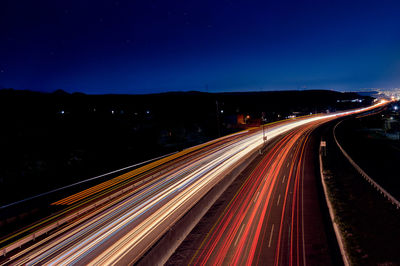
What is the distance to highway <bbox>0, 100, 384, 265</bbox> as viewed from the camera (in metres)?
11.5

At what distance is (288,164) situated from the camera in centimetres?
2994

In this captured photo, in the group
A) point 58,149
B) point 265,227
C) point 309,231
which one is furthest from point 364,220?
point 58,149

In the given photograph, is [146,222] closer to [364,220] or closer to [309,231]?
[309,231]

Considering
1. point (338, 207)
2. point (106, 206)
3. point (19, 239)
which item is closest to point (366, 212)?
point (338, 207)

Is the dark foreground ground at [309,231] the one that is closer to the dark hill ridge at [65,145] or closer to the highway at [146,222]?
the highway at [146,222]

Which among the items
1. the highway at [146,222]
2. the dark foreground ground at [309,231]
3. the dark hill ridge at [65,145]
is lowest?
the dark foreground ground at [309,231]

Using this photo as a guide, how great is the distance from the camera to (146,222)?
14.1 metres

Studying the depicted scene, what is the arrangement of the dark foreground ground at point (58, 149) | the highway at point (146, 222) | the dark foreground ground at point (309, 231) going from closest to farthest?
the highway at point (146, 222)
the dark foreground ground at point (309, 231)
the dark foreground ground at point (58, 149)

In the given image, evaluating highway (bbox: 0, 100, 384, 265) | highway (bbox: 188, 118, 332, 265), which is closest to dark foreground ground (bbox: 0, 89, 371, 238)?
highway (bbox: 0, 100, 384, 265)

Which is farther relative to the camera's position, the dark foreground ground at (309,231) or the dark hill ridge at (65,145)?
the dark hill ridge at (65,145)

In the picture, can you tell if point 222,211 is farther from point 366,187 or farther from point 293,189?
point 366,187

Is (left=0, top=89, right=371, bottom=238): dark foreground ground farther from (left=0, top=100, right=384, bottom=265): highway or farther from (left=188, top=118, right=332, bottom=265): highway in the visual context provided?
(left=188, top=118, right=332, bottom=265): highway

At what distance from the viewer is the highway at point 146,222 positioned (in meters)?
11.5

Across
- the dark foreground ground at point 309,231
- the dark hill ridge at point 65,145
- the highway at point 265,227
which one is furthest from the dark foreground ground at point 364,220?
the dark hill ridge at point 65,145
